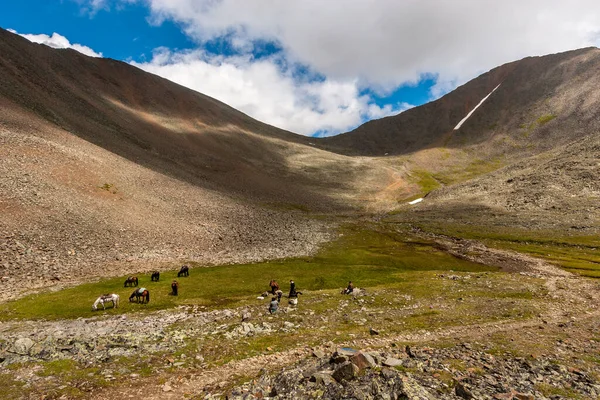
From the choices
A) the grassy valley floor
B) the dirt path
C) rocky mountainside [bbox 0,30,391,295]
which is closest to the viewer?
the dirt path

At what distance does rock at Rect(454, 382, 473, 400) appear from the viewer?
51.4 ft

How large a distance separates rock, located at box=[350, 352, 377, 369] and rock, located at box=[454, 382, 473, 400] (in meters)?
4.14

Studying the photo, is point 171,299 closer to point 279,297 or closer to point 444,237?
point 279,297

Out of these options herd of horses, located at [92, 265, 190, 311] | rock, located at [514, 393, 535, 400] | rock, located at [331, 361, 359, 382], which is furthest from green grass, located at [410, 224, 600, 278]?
herd of horses, located at [92, 265, 190, 311]

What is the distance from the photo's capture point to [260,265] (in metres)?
55.8

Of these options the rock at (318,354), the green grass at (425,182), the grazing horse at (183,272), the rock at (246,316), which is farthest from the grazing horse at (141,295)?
the green grass at (425,182)

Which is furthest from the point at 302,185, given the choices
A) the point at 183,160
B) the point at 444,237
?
the point at 444,237

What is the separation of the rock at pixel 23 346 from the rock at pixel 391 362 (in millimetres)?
23530

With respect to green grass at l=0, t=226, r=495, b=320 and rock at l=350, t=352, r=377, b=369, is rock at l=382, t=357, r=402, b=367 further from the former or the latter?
green grass at l=0, t=226, r=495, b=320

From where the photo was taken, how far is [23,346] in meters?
22.7

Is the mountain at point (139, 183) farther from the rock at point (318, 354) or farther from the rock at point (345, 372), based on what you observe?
the rock at point (345, 372)

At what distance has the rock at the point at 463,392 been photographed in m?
15.7

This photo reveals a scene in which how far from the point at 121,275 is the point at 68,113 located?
89.2 meters

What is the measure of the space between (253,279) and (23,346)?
2744 cm
